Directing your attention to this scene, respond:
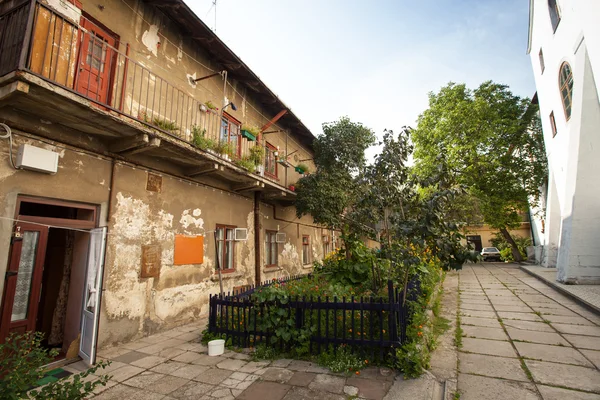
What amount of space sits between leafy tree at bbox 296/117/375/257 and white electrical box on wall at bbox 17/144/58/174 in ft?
24.6

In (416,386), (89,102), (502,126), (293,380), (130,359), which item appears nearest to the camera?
(416,386)

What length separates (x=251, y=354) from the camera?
468 cm

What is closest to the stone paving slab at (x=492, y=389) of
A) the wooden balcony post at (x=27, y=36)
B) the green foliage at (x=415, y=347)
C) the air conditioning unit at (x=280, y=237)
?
the green foliage at (x=415, y=347)

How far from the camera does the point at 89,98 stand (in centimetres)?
419

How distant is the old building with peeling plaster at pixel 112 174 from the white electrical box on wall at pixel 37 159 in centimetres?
2

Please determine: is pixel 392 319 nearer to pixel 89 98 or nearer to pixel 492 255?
pixel 89 98

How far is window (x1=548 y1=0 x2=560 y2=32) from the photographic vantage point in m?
12.5

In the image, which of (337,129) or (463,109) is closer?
(337,129)

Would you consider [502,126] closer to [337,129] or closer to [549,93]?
[549,93]

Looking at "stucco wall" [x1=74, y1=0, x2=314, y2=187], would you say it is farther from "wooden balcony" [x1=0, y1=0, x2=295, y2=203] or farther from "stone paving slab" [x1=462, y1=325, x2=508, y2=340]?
"stone paving slab" [x1=462, y1=325, x2=508, y2=340]

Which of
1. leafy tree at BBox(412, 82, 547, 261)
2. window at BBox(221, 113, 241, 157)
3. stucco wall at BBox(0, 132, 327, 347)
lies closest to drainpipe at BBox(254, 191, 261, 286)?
stucco wall at BBox(0, 132, 327, 347)

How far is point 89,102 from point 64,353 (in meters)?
4.17

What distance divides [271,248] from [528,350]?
8.09 m

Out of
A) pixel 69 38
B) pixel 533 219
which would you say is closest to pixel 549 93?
pixel 533 219
